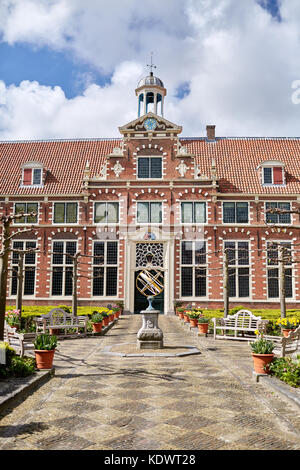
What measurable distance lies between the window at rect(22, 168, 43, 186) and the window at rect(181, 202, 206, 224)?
12.0m

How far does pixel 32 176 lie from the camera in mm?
32781

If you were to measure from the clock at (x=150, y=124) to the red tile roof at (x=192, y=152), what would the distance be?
4.07m

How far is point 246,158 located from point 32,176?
17980 millimetres

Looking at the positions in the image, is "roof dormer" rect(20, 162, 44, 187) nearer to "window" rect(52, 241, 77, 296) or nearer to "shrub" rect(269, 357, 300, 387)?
"window" rect(52, 241, 77, 296)

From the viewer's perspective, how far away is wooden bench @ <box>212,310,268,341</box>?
16164 millimetres

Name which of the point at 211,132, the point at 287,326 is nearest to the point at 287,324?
the point at 287,326

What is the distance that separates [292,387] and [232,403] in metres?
1.62

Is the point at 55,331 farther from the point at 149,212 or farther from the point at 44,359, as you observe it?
the point at 149,212

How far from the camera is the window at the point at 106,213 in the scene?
102 ft

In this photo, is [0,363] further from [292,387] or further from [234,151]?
[234,151]

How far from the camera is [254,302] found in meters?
29.7

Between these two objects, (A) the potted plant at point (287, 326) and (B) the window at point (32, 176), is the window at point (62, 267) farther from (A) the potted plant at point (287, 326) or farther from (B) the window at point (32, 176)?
(A) the potted plant at point (287, 326)

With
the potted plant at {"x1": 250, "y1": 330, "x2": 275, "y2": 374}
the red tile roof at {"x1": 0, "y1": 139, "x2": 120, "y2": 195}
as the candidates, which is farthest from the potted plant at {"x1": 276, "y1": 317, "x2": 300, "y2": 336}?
the red tile roof at {"x1": 0, "y1": 139, "x2": 120, "y2": 195}
